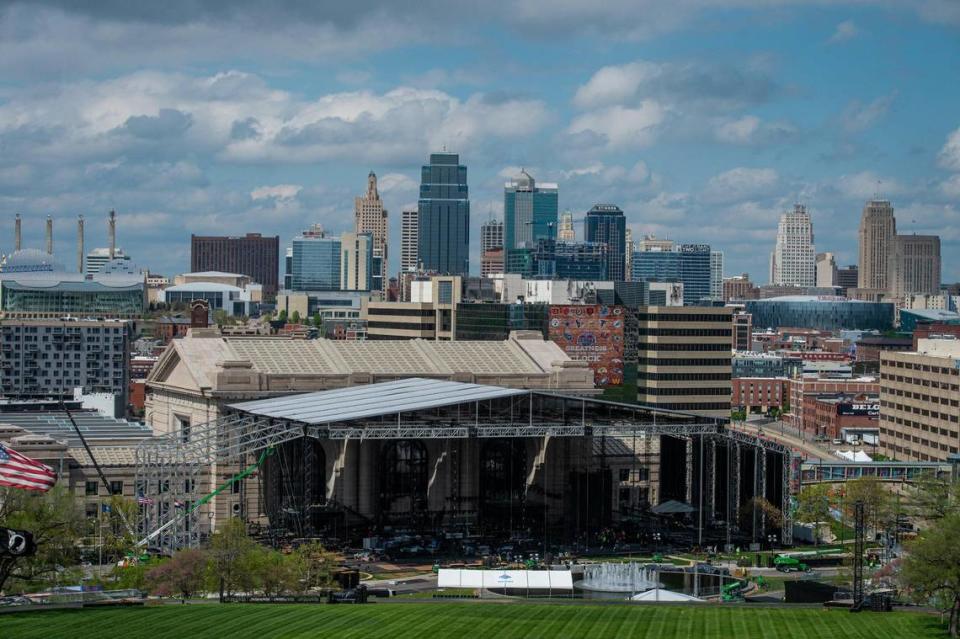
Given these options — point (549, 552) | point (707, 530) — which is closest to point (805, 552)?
point (707, 530)

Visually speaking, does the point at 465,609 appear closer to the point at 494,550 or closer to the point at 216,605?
the point at 216,605

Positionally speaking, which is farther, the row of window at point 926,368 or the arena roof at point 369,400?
the row of window at point 926,368

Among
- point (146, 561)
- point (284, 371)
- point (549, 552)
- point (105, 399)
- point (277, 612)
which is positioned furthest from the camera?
point (105, 399)

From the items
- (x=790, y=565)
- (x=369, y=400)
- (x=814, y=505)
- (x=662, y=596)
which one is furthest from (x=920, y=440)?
(x=662, y=596)

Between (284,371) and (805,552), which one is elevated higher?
(284,371)

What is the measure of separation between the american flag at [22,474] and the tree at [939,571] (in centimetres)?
3117

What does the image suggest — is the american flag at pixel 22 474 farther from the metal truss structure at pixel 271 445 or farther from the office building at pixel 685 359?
the office building at pixel 685 359

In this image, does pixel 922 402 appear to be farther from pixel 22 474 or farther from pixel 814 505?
pixel 22 474

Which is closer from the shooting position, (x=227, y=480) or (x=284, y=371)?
(x=227, y=480)

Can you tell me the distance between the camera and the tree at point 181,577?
74.7 meters

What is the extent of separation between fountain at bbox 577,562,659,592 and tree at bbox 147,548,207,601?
20164 mm

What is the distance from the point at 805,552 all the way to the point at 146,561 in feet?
126

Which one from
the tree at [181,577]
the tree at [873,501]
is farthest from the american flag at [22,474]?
the tree at [873,501]

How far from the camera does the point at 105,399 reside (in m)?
172
